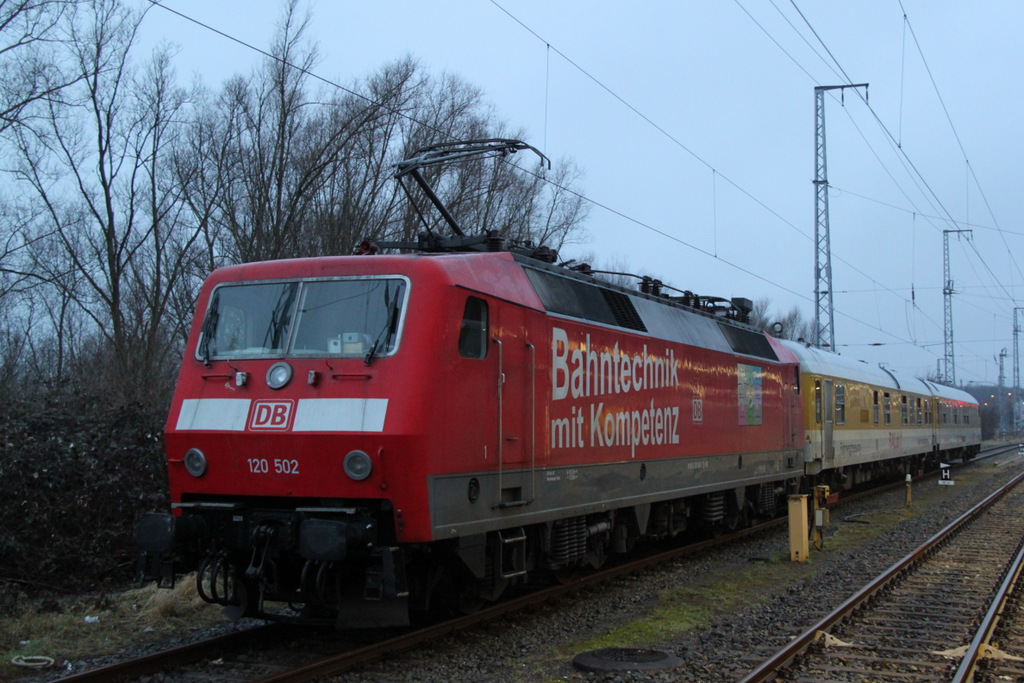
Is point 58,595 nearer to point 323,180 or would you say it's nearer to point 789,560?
point 789,560

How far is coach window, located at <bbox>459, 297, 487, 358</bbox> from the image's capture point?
7.86m

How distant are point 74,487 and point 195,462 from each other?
386 centimetres

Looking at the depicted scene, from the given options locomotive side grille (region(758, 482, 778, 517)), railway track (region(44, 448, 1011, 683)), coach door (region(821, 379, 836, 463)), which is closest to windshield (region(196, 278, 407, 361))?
railway track (region(44, 448, 1011, 683))

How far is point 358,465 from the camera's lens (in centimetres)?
715

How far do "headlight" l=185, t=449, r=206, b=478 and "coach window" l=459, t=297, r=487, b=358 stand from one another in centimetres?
233

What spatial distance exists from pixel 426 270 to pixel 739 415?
857 cm

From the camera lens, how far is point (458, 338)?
7.73m

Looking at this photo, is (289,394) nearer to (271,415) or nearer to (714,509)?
(271,415)

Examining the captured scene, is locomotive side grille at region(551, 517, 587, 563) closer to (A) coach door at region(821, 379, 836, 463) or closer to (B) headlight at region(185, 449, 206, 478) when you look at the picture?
(B) headlight at region(185, 449, 206, 478)

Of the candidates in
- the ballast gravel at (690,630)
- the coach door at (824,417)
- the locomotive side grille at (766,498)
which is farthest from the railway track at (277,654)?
the coach door at (824,417)

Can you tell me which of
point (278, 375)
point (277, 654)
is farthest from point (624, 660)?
point (278, 375)

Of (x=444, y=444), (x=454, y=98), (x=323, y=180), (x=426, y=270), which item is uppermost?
(x=454, y=98)

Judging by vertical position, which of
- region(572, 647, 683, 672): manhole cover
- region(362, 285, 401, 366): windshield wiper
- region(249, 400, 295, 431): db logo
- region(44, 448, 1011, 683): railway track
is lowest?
region(572, 647, 683, 672): manhole cover

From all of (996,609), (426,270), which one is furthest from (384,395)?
(996,609)
